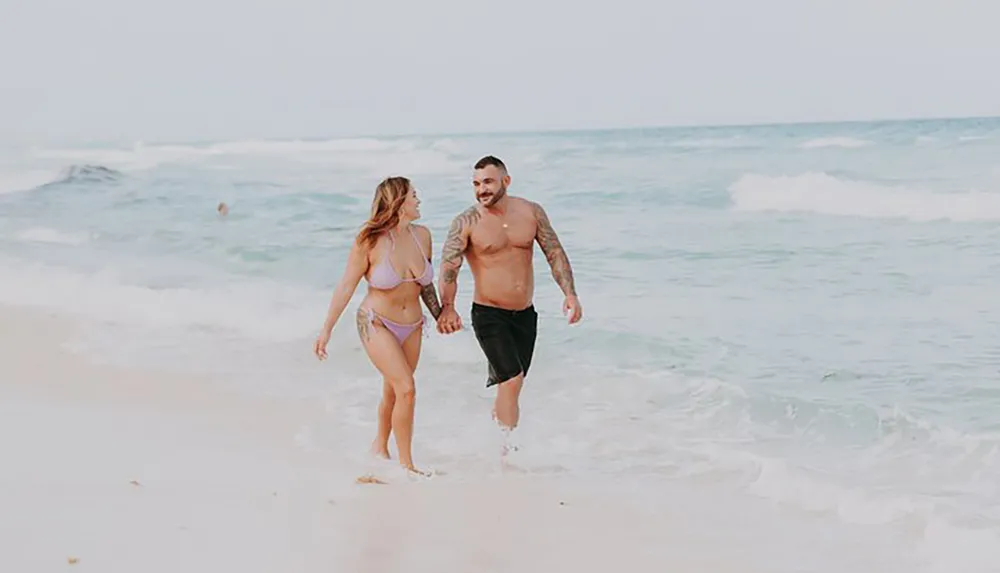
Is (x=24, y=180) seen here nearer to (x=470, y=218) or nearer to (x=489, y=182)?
Answer: (x=470, y=218)

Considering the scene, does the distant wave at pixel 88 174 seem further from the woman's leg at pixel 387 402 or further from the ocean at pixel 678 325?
the woman's leg at pixel 387 402

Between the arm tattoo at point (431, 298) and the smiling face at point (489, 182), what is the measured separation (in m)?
0.47

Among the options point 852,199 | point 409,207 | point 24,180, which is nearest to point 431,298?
point 409,207

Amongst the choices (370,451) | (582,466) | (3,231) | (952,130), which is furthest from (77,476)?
(952,130)

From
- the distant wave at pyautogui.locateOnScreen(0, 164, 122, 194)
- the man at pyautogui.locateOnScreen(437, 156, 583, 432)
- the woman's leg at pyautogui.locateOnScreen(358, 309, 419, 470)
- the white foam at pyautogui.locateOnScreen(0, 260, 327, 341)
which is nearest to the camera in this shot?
the woman's leg at pyautogui.locateOnScreen(358, 309, 419, 470)

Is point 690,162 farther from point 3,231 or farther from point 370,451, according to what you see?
point 370,451

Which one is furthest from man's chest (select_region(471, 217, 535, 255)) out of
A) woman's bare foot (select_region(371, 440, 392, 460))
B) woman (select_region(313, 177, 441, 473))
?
woman's bare foot (select_region(371, 440, 392, 460))

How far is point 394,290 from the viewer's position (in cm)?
567

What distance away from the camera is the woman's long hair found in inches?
218

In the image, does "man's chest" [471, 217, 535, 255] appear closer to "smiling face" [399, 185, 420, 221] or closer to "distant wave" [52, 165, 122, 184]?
"smiling face" [399, 185, 420, 221]

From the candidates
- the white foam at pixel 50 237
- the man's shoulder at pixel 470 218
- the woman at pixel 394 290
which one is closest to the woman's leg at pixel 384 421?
the woman at pixel 394 290

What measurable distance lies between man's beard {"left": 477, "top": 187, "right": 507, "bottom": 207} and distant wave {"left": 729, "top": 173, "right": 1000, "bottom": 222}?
12850 millimetres

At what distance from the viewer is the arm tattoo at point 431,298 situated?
5793 millimetres

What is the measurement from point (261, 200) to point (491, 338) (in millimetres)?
18154
